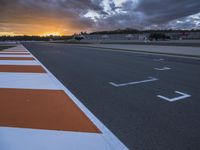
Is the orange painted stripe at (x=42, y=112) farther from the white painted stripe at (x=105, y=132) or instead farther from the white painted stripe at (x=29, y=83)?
the white painted stripe at (x=29, y=83)

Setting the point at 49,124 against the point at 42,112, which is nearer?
the point at 49,124

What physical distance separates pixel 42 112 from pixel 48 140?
1714mm

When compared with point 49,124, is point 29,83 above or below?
below

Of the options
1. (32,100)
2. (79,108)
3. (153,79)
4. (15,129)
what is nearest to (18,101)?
(32,100)

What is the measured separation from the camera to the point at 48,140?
463 cm

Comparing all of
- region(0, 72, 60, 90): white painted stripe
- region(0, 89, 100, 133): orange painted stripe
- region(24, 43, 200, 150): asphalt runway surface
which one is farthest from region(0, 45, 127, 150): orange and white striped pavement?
region(0, 72, 60, 90): white painted stripe

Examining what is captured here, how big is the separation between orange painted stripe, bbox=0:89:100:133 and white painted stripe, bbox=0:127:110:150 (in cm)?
24

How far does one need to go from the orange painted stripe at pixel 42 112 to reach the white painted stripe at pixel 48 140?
9.4 inches

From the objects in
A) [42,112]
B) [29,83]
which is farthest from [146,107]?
[29,83]

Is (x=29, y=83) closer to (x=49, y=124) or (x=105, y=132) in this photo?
(x=49, y=124)

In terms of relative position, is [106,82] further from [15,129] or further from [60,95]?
[15,129]

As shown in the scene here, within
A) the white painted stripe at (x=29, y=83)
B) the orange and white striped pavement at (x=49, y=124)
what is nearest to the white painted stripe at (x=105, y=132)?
the orange and white striped pavement at (x=49, y=124)

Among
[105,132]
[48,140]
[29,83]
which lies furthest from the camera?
[29,83]

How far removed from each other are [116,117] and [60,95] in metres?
2.73
